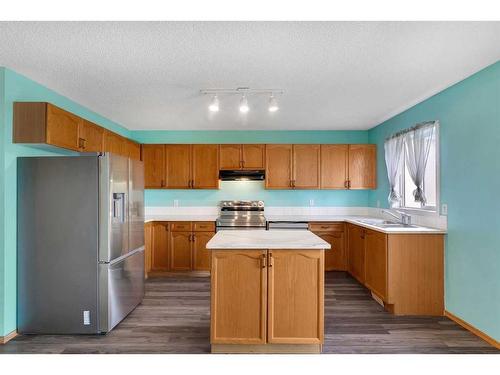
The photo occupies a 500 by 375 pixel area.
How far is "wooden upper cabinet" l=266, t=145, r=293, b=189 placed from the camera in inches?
190

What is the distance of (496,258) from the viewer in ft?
7.71

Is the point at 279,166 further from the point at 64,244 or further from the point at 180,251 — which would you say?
the point at 64,244

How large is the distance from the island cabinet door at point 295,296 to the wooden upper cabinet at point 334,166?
2827mm

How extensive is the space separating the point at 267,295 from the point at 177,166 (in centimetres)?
321

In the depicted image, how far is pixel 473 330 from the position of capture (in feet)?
8.49

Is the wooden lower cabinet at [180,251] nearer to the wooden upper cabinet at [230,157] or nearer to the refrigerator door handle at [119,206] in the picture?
the wooden upper cabinet at [230,157]

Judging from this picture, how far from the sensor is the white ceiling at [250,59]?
1849mm

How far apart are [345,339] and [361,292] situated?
4.43ft

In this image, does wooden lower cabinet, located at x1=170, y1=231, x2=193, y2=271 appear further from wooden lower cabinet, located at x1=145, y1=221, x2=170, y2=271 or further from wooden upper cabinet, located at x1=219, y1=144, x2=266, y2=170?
wooden upper cabinet, located at x1=219, y1=144, x2=266, y2=170

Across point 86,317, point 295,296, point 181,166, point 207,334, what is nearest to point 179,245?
point 181,166

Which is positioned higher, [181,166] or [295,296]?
[181,166]

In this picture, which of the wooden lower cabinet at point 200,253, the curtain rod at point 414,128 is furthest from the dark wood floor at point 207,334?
the curtain rod at point 414,128

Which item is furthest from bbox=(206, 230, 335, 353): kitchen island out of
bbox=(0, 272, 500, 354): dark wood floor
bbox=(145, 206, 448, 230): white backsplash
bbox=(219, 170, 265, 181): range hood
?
bbox=(145, 206, 448, 230): white backsplash

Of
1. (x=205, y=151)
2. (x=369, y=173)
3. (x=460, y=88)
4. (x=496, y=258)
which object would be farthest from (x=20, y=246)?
(x=369, y=173)
